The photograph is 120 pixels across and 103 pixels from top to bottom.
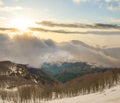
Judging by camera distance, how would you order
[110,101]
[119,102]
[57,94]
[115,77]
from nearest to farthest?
[119,102] < [110,101] < [115,77] < [57,94]

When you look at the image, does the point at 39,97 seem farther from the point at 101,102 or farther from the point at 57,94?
the point at 101,102

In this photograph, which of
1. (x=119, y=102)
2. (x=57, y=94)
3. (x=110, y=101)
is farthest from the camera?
(x=57, y=94)

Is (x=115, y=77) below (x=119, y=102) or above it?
below

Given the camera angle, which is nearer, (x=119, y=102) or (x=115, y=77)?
(x=119, y=102)

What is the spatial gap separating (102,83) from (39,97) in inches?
1854

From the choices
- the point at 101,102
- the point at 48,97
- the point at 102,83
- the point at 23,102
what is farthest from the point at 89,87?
the point at 101,102

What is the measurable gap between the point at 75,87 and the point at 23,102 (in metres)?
38.2

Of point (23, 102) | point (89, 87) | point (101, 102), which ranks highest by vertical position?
point (101, 102)

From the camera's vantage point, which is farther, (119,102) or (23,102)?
(23,102)

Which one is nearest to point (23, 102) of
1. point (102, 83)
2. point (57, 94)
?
point (57, 94)

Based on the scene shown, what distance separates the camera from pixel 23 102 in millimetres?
199500

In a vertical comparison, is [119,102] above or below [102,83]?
above

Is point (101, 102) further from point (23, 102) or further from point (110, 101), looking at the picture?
point (23, 102)

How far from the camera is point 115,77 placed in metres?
178
